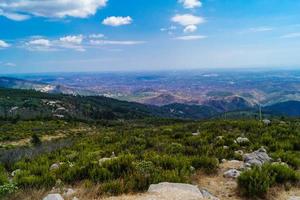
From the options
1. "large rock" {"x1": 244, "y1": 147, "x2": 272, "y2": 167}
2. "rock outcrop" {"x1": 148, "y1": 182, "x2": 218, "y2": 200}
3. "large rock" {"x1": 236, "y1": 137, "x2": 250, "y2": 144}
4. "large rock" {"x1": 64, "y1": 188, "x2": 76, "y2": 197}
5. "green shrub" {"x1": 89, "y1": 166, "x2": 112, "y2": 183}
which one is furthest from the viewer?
"large rock" {"x1": 236, "y1": 137, "x2": 250, "y2": 144}

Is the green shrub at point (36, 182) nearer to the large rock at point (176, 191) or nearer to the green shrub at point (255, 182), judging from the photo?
the large rock at point (176, 191)

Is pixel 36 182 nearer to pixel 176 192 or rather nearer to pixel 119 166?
pixel 119 166

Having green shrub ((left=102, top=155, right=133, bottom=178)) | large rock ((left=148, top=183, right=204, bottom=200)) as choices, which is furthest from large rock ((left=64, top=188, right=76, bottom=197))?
large rock ((left=148, top=183, right=204, bottom=200))

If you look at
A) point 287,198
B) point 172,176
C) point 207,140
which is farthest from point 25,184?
point 207,140

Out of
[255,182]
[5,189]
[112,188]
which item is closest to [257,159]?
[255,182]

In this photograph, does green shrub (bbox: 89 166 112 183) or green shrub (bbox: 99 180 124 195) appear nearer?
green shrub (bbox: 99 180 124 195)

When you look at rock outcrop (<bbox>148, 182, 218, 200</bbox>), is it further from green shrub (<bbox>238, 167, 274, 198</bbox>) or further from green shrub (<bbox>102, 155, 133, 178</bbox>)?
green shrub (<bbox>102, 155, 133, 178</bbox>)

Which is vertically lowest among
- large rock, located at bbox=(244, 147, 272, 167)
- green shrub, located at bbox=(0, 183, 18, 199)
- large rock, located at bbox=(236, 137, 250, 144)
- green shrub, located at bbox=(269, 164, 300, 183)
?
large rock, located at bbox=(236, 137, 250, 144)

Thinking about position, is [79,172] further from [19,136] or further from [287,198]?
[19,136]
